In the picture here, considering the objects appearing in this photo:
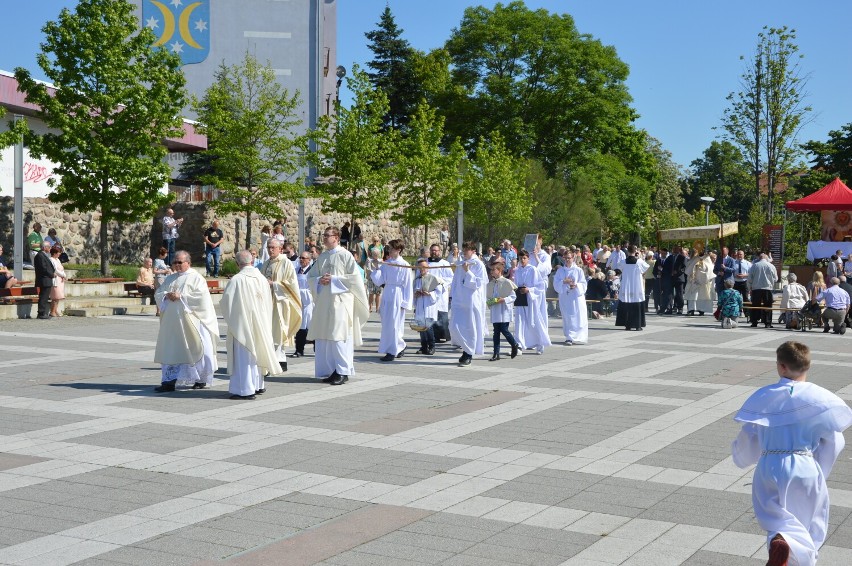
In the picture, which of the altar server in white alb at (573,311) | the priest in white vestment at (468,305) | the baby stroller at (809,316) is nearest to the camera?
the priest in white vestment at (468,305)

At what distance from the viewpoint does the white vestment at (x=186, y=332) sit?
12445 millimetres

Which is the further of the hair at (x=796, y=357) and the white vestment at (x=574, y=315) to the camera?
the white vestment at (x=574, y=315)

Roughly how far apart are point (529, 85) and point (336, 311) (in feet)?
139

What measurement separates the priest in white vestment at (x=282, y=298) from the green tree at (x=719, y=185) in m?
80.7

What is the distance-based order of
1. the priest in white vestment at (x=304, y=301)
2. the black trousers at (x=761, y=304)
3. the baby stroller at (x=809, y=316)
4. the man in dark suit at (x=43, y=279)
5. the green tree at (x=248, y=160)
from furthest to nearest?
the green tree at (x=248, y=160), the black trousers at (x=761, y=304), the baby stroller at (x=809, y=316), the man in dark suit at (x=43, y=279), the priest in white vestment at (x=304, y=301)

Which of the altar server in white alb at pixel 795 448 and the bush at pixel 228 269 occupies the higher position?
the bush at pixel 228 269

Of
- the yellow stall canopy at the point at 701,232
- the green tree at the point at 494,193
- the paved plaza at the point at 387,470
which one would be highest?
the green tree at the point at 494,193

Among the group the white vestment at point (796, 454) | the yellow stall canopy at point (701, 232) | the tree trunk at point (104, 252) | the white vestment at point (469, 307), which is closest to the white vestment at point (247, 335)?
the white vestment at point (469, 307)

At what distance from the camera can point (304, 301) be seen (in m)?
16.7

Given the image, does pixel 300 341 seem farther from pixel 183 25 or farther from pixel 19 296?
pixel 183 25

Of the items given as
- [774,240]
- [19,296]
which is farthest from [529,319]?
[774,240]

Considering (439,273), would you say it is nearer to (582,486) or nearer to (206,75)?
(582,486)

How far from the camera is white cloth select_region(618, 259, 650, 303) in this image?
73.5ft

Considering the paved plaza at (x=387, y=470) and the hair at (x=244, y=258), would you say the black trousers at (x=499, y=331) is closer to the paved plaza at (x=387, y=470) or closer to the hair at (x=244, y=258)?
the paved plaza at (x=387, y=470)
